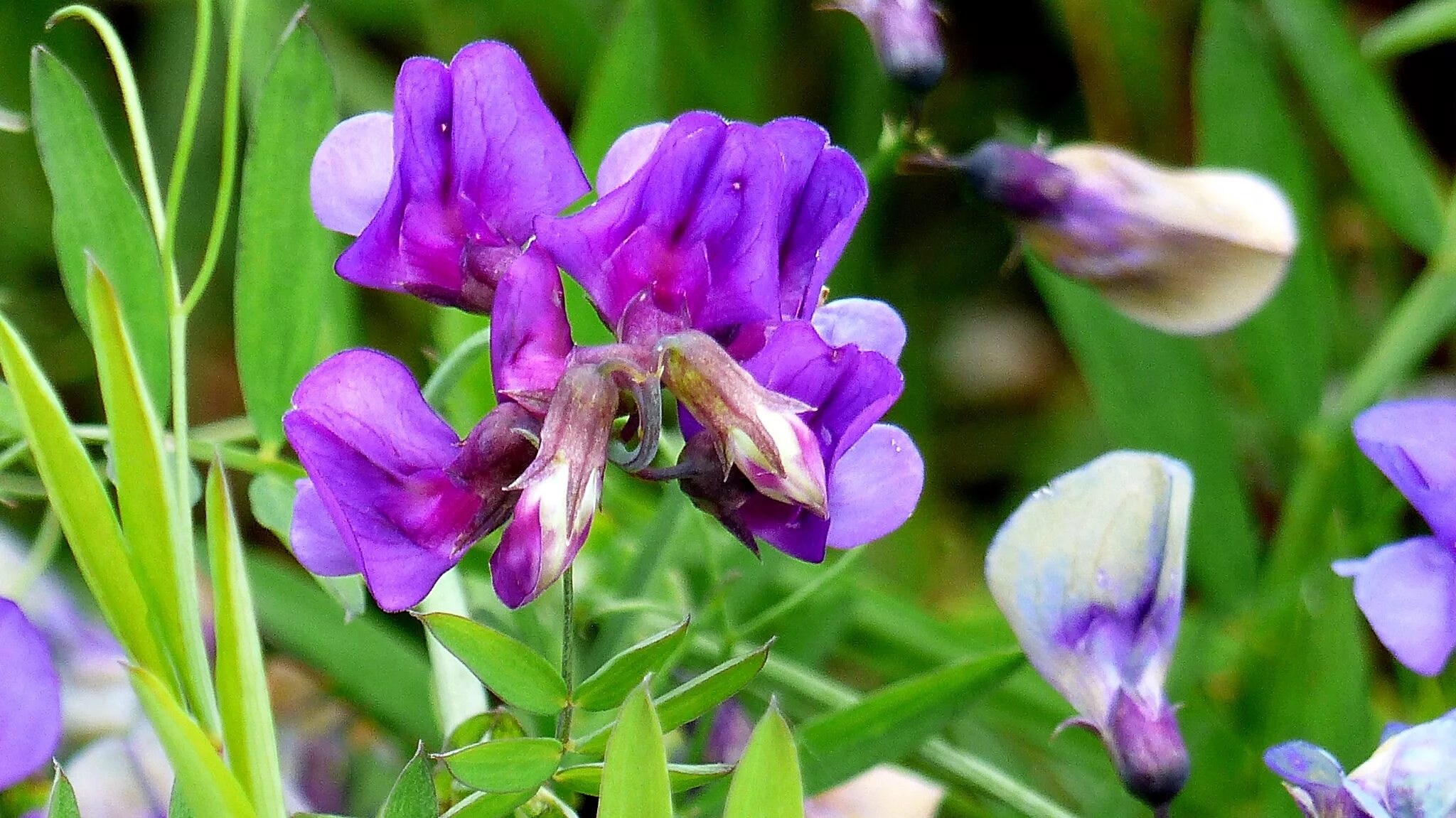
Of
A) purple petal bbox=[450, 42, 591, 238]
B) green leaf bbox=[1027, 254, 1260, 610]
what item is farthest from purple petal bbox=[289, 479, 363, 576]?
green leaf bbox=[1027, 254, 1260, 610]

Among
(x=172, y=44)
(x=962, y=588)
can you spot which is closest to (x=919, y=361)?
(x=962, y=588)

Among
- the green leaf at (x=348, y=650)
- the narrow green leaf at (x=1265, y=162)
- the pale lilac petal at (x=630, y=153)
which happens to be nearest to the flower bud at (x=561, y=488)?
the pale lilac petal at (x=630, y=153)

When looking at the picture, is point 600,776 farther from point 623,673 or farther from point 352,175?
point 352,175

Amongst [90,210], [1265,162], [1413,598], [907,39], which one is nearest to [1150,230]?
[907,39]

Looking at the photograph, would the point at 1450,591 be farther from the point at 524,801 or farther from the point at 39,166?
the point at 39,166

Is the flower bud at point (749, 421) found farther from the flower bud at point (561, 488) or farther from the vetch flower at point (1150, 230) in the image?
the vetch flower at point (1150, 230)
